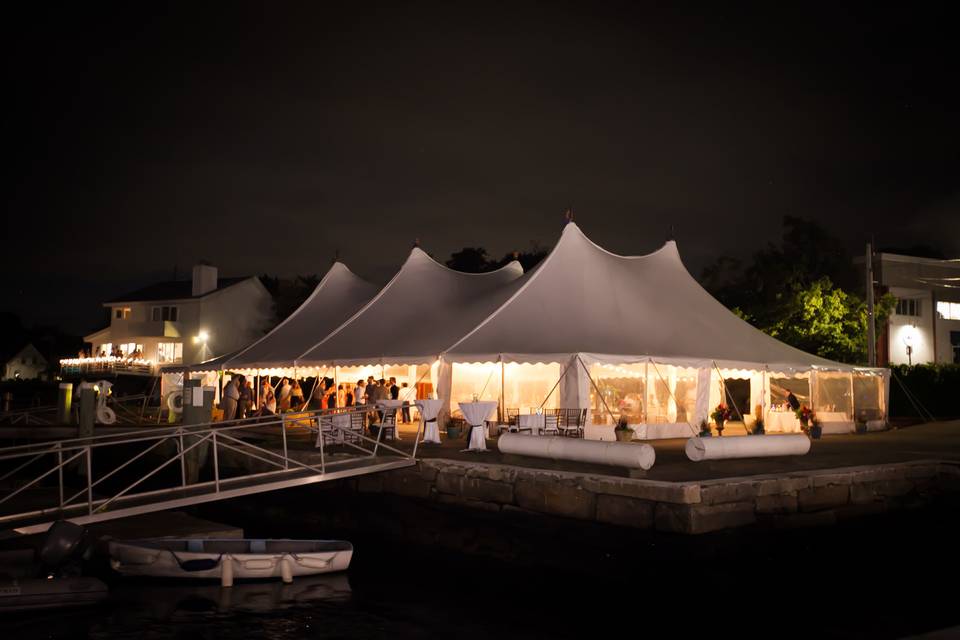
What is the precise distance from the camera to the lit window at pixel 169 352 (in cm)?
4031

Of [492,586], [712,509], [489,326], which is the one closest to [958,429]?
[489,326]

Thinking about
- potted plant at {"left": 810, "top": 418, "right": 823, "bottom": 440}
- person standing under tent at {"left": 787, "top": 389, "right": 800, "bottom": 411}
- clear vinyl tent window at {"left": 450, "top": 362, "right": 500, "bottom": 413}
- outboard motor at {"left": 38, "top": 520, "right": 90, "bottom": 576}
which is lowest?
outboard motor at {"left": 38, "top": 520, "right": 90, "bottom": 576}

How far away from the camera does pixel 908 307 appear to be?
34.3 meters

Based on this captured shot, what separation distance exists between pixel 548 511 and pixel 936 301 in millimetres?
30646

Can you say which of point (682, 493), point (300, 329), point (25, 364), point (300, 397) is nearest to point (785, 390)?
point (300, 397)

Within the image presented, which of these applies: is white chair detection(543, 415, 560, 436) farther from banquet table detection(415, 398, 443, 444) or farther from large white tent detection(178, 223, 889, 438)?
banquet table detection(415, 398, 443, 444)

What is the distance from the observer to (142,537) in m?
10.1

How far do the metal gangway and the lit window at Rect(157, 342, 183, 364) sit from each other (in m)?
19.8

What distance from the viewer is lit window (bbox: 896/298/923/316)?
112 feet

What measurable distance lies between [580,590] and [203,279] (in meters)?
35.5

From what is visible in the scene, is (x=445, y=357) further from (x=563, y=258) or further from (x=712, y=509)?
(x=712, y=509)

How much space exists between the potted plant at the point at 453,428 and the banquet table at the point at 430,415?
39.5 inches

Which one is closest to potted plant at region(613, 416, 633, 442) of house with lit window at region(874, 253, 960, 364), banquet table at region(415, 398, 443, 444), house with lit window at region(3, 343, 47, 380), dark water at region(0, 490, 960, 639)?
banquet table at region(415, 398, 443, 444)

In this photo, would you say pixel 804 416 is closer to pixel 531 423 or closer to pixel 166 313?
pixel 531 423
